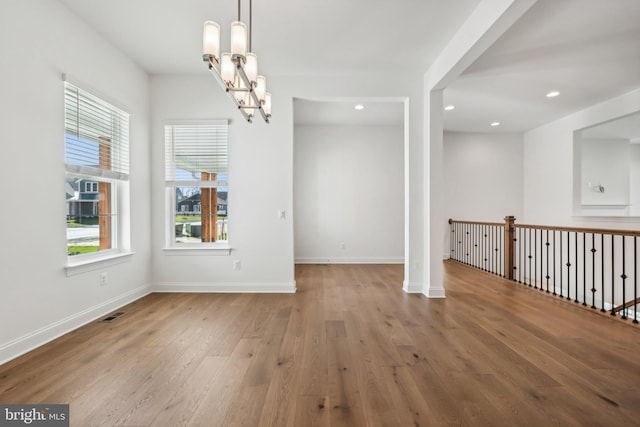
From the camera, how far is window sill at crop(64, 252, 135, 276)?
270 cm

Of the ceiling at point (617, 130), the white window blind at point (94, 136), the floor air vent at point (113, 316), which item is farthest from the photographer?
the ceiling at point (617, 130)

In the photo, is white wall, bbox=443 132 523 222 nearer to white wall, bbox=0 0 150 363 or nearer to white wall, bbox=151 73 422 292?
white wall, bbox=151 73 422 292

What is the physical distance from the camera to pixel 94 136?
3.02 metres

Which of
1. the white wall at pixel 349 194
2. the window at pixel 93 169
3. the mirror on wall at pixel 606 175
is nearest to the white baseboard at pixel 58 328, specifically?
the window at pixel 93 169

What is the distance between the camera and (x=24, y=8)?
7.44ft

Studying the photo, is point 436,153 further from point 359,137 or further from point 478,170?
point 478,170

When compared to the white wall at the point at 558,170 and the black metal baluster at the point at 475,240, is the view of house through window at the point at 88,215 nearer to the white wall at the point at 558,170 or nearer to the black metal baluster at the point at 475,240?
the black metal baluster at the point at 475,240

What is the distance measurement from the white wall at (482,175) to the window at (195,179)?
4.97 meters

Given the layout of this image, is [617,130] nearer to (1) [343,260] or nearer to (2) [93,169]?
(1) [343,260]

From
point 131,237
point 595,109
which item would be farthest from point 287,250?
point 595,109

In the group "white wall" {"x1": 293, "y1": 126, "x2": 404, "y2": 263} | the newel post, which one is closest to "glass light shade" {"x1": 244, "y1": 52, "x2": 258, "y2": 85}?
"white wall" {"x1": 293, "y1": 126, "x2": 404, "y2": 263}

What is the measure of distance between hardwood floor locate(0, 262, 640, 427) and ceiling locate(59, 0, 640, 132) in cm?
287

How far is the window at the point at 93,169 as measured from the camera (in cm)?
277

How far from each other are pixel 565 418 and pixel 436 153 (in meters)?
2.93
